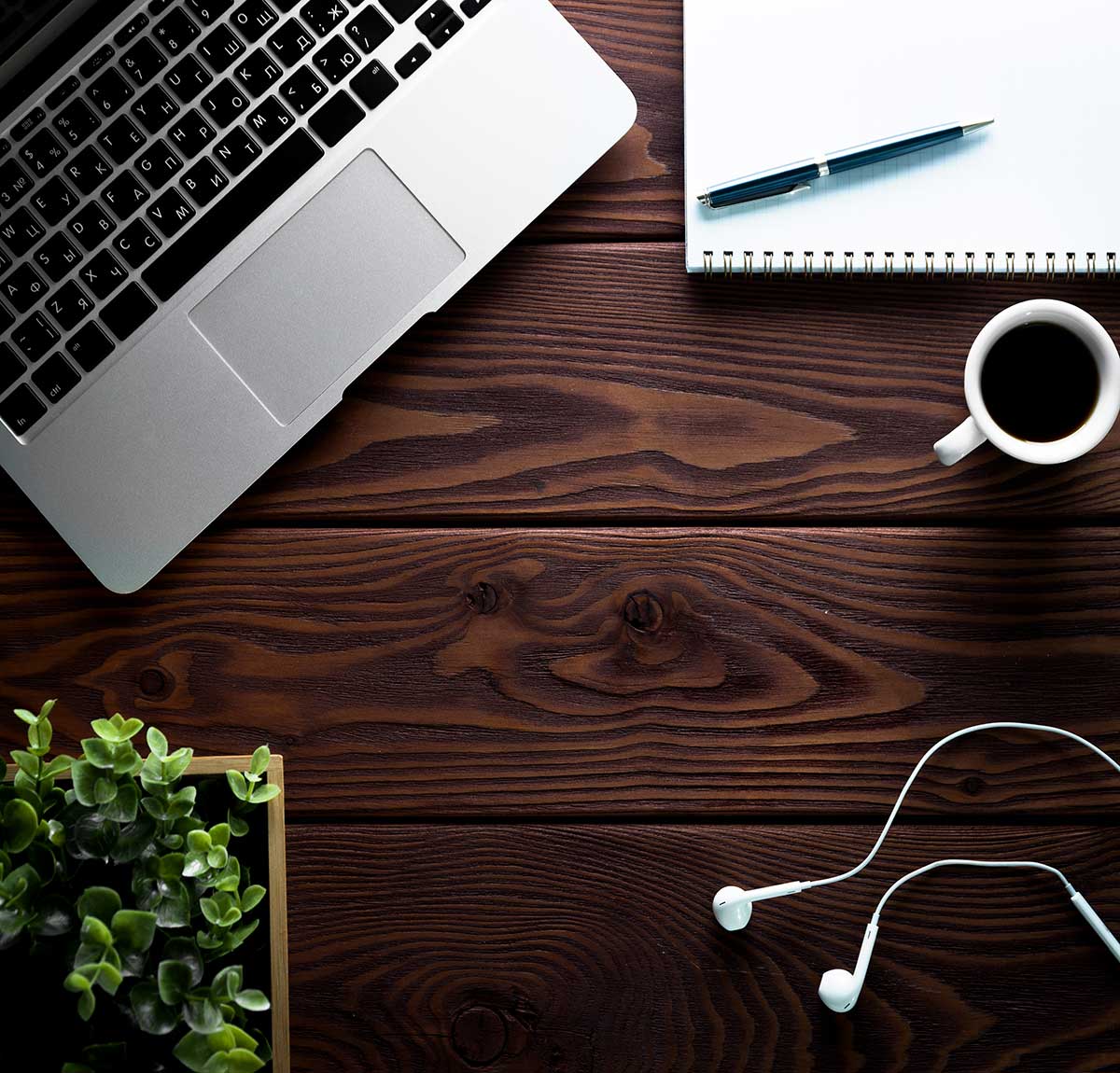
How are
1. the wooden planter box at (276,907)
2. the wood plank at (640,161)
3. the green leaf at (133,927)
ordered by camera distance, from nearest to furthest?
the green leaf at (133,927) < the wooden planter box at (276,907) < the wood plank at (640,161)

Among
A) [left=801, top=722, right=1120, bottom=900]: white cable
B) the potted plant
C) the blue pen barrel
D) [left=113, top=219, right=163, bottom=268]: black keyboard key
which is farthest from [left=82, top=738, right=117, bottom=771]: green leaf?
the blue pen barrel

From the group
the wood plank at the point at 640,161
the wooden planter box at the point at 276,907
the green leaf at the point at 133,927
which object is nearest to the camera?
the green leaf at the point at 133,927

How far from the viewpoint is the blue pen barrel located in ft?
2.10

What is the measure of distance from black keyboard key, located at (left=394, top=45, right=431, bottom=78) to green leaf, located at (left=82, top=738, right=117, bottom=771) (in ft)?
1.42

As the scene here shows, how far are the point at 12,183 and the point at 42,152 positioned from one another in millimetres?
26

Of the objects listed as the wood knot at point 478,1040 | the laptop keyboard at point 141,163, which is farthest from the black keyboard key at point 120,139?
the wood knot at point 478,1040

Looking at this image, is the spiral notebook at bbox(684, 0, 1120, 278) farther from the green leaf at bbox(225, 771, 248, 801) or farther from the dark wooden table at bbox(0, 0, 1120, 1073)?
the green leaf at bbox(225, 771, 248, 801)

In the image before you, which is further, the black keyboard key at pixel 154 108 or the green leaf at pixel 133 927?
the black keyboard key at pixel 154 108

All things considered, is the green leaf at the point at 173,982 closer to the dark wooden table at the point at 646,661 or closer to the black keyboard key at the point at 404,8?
the dark wooden table at the point at 646,661

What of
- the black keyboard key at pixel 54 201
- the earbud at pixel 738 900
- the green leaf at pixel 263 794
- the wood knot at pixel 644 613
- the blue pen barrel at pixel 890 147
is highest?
the black keyboard key at pixel 54 201

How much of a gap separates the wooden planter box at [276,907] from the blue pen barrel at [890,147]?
51 centimetres

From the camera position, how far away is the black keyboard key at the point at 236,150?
630 mm

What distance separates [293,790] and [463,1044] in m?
0.19

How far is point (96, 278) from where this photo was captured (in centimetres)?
63
